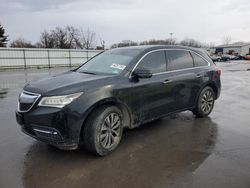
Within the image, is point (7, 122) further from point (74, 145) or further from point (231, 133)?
point (231, 133)

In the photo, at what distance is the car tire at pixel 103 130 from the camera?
11.7 ft

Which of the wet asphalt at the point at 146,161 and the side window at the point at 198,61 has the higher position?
the side window at the point at 198,61

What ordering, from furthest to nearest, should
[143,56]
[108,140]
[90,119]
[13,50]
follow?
1. [13,50]
2. [143,56]
3. [108,140]
4. [90,119]

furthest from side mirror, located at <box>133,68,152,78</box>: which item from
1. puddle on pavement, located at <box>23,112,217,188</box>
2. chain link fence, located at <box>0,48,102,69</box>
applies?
chain link fence, located at <box>0,48,102,69</box>

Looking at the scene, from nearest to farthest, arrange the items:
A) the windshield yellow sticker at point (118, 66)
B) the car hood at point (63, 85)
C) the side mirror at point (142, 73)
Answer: the car hood at point (63, 85)
the side mirror at point (142, 73)
the windshield yellow sticker at point (118, 66)

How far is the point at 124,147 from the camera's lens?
13.7 feet

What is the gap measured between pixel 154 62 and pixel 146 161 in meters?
1.96

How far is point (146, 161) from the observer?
143 inches

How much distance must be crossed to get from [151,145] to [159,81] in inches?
48.0

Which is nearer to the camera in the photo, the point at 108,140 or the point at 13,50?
the point at 108,140

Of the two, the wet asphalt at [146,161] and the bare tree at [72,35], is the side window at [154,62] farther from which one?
the bare tree at [72,35]

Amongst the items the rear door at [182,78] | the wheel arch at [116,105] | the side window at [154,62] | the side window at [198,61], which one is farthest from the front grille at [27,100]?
A: the side window at [198,61]

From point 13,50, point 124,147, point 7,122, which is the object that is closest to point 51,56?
point 13,50

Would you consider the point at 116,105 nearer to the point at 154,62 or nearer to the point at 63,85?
the point at 63,85
